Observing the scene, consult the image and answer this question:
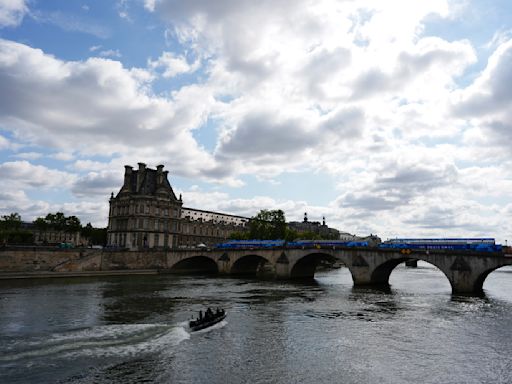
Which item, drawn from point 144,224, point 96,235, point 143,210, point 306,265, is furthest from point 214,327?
point 96,235

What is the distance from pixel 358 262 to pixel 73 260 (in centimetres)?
5574

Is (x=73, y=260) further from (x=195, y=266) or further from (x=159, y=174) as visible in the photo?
(x=159, y=174)

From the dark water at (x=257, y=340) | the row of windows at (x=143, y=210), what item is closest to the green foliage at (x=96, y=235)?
the row of windows at (x=143, y=210)

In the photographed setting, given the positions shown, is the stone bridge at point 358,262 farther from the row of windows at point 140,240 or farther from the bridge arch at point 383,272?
the row of windows at point 140,240

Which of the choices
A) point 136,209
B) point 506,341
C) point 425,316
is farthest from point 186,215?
point 506,341

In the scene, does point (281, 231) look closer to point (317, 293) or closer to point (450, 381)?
point (317, 293)

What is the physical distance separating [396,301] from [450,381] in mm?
28884

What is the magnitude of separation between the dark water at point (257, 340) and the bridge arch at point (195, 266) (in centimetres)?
4945

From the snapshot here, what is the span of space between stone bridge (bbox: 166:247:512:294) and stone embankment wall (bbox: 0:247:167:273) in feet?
19.9

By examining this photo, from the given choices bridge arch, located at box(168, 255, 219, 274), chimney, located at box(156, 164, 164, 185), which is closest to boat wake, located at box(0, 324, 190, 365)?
bridge arch, located at box(168, 255, 219, 274)

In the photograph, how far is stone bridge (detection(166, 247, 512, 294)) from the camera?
53.0 m

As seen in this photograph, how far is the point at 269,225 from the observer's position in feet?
419

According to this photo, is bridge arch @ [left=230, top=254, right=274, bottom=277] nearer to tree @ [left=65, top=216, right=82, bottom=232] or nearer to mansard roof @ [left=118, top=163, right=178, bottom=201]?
mansard roof @ [left=118, top=163, right=178, bottom=201]

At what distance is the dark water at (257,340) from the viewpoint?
22.6 m
